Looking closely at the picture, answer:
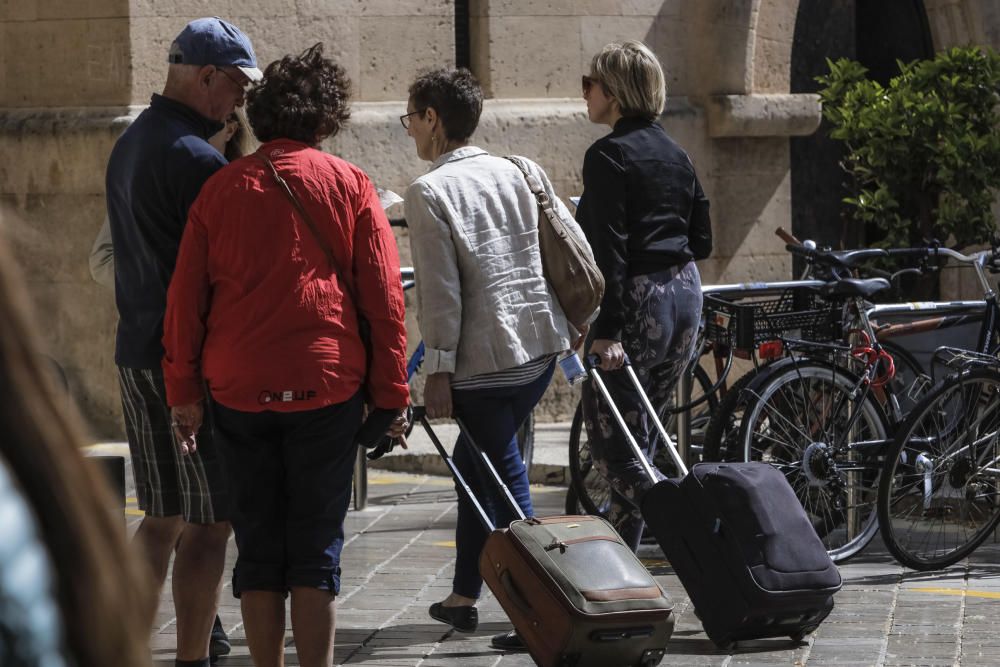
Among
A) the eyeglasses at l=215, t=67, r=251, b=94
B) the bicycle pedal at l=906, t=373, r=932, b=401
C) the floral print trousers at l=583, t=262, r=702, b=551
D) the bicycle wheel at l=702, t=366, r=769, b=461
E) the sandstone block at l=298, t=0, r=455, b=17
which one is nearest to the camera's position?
the eyeglasses at l=215, t=67, r=251, b=94

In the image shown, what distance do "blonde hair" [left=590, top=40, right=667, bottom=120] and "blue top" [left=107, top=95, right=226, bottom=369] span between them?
5.16 feet

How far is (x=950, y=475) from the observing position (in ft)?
20.7

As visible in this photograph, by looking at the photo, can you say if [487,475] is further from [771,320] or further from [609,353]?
[771,320]

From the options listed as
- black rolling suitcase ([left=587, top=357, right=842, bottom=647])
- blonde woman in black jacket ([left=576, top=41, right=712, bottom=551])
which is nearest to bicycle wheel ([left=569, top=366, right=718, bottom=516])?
blonde woman in black jacket ([left=576, top=41, right=712, bottom=551])

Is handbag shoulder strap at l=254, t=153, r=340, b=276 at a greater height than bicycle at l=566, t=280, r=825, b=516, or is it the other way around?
handbag shoulder strap at l=254, t=153, r=340, b=276

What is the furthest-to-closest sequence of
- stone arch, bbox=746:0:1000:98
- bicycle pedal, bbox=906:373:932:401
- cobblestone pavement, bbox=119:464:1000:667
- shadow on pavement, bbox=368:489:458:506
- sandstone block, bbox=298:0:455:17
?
1. stone arch, bbox=746:0:1000:98
2. sandstone block, bbox=298:0:455:17
3. shadow on pavement, bbox=368:489:458:506
4. bicycle pedal, bbox=906:373:932:401
5. cobblestone pavement, bbox=119:464:1000:667

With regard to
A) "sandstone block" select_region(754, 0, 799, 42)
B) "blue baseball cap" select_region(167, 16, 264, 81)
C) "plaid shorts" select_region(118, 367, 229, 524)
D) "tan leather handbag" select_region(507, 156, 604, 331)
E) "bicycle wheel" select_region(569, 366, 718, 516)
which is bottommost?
"bicycle wheel" select_region(569, 366, 718, 516)

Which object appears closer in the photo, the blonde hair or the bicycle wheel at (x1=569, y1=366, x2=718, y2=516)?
the blonde hair

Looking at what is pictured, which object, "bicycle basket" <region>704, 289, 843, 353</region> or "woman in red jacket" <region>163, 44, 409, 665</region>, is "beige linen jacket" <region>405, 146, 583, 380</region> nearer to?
"woman in red jacket" <region>163, 44, 409, 665</region>

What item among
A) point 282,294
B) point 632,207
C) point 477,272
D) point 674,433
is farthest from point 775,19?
point 282,294

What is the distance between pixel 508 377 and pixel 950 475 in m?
2.17

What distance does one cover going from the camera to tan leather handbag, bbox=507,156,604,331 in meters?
4.99

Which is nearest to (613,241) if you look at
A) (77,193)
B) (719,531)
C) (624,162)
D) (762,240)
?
(624,162)

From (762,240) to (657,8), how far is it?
1.65m
